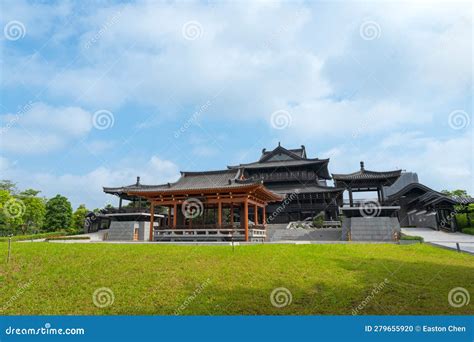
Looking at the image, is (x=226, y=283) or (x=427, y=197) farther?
(x=427, y=197)

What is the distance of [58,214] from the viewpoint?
40250 millimetres

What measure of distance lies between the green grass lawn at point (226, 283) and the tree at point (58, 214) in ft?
101

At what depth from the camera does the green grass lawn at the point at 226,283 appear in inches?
292

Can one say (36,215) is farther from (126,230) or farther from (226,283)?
(226,283)

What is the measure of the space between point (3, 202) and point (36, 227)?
10247 mm

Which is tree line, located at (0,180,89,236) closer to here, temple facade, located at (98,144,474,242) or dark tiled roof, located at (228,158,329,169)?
temple facade, located at (98,144,474,242)

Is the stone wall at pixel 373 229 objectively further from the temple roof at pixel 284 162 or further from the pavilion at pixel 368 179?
the temple roof at pixel 284 162

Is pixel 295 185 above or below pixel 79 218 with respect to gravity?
above

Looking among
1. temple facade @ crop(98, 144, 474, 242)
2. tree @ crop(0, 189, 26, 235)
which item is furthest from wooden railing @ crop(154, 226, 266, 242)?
tree @ crop(0, 189, 26, 235)

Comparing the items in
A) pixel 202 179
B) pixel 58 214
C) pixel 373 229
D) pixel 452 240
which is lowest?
pixel 452 240

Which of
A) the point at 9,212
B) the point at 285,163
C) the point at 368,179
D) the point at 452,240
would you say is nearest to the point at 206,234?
the point at 368,179

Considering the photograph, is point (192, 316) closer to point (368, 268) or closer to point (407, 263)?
point (368, 268)

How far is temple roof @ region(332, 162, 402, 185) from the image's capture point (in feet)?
95.6

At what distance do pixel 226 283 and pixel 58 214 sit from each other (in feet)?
129
